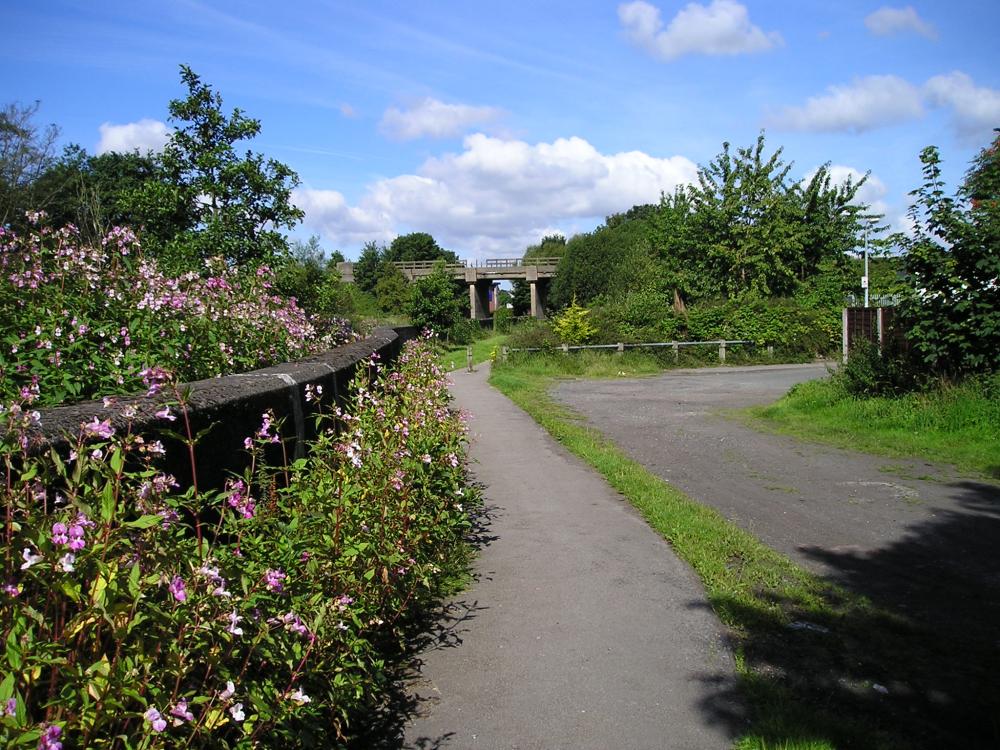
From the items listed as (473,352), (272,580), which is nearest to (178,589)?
(272,580)

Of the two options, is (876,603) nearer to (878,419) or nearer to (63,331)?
(63,331)

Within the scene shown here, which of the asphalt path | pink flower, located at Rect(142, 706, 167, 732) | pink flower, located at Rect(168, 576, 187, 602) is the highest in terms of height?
pink flower, located at Rect(168, 576, 187, 602)

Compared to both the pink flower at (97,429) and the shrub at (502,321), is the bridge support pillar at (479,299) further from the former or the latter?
the pink flower at (97,429)

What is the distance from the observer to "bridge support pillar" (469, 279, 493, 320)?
266ft

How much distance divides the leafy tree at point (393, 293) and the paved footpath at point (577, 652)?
4928 cm

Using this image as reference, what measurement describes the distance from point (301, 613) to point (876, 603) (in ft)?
12.5

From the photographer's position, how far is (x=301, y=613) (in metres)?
2.75

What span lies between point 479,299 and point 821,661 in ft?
275

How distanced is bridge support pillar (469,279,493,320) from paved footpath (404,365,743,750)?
69.6m

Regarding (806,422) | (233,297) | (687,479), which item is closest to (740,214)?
(806,422)

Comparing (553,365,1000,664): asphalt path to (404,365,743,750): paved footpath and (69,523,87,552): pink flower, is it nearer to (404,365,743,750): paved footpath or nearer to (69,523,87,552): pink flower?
(404,365,743,750): paved footpath

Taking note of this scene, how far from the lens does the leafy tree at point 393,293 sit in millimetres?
56969

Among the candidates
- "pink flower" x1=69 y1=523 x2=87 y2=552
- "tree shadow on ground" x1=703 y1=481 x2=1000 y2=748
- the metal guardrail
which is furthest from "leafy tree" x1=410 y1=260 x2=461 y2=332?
"pink flower" x1=69 y1=523 x2=87 y2=552

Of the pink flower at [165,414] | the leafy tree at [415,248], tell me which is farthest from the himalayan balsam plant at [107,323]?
the leafy tree at [415,248]
